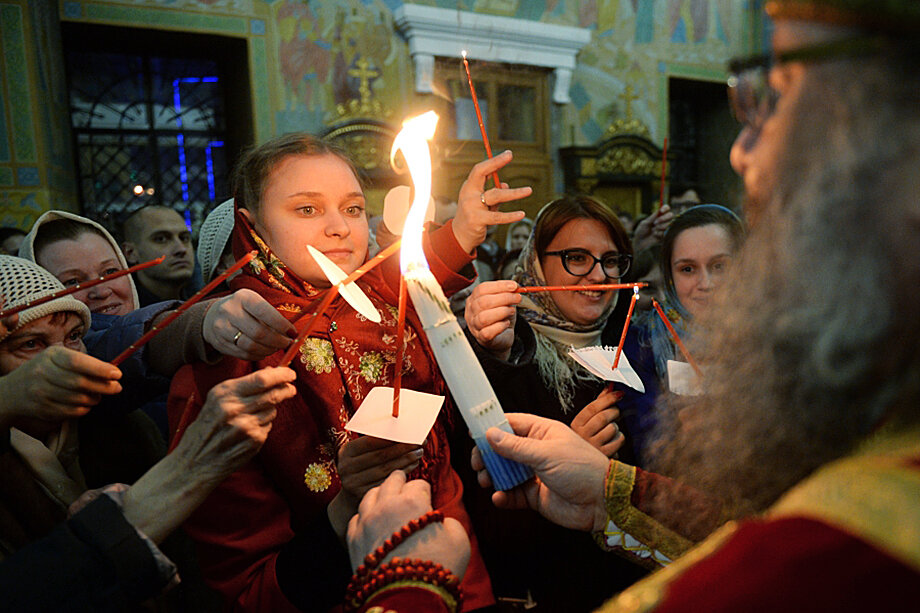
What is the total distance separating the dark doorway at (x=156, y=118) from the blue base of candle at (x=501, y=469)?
715cm

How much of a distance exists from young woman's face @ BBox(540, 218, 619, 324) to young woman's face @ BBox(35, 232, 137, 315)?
1743 millimetres

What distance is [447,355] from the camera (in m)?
1.03

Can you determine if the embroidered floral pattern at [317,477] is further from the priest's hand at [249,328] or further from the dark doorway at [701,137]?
the dark doorway at [701,137]

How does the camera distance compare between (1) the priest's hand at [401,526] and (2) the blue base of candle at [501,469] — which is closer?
(1) the priest's hand at [401,526]

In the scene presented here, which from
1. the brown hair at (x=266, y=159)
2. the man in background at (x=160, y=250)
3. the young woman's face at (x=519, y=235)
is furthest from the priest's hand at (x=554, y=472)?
the young woman's face at (x=519, y=235)

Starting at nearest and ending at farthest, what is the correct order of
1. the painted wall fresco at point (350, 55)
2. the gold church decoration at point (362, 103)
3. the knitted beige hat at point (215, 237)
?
the knitted beige hat at point (215, 237)
the painted wall fresco at point (350, 55)
the gold church decoration at point (362, 103)

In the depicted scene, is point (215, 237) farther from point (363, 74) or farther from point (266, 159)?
point (363, 74)

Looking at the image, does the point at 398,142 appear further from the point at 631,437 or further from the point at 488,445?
the point at 631,437

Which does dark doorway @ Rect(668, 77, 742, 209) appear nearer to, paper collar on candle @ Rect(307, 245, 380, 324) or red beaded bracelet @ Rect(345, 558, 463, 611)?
paper collar on candle @ Rect(307, 245, 380, 324)

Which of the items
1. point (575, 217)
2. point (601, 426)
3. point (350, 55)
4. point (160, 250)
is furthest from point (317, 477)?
point (350, 55)

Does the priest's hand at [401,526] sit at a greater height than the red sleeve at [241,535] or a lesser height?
greater

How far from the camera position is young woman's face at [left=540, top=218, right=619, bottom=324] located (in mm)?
2217

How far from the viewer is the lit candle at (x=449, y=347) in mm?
1033

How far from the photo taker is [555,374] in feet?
6.46
